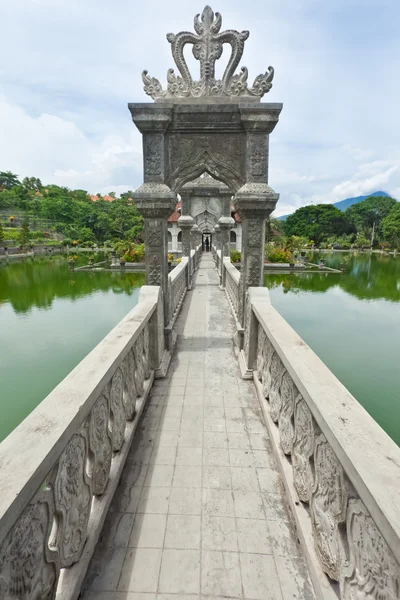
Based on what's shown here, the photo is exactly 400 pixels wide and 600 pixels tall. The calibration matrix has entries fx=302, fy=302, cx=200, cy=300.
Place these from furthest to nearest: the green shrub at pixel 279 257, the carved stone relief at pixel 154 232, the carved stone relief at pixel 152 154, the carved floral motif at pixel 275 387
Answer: the green shrub at pixel 279 257 → the carved stone relief at pixel 154 232 → the carved stone relief at pixel 152 154 → the carved floral motif at pixel 275 387

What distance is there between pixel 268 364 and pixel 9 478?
8.39ft

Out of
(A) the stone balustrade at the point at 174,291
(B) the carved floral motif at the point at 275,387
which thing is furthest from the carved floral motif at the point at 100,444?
(A) the stone balustrade at the point at 174,291

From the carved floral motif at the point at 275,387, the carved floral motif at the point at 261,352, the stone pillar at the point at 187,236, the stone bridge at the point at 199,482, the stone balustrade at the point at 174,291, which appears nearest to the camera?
the stone bridge at the point at 199,482

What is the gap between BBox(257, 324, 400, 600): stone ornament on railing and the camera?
3.90 feet

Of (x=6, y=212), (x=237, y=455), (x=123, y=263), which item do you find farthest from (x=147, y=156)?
(x=6, y=212)

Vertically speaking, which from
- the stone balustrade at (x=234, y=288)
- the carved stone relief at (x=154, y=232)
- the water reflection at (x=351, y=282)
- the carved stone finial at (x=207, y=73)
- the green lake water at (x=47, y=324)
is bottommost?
the green lake water at (x=47, y=324)

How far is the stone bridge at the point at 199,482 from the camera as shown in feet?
4.12

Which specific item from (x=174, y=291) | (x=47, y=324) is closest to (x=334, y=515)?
(x=174, y=291)

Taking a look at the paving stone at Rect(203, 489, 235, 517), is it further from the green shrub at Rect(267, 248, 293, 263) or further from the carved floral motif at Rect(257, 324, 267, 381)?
the green shrub at Rect(267, 248, 293, 263)

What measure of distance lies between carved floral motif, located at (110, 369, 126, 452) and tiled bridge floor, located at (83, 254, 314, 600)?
0.30 metres

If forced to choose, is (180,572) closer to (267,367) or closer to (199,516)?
(199,516)

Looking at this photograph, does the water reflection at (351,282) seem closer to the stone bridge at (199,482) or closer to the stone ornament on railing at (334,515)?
the stone bridge at (199,482)

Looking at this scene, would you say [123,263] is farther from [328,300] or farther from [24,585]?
[24,585]

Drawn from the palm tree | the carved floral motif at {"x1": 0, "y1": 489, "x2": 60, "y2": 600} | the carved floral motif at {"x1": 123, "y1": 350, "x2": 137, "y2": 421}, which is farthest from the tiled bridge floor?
the palm tree
